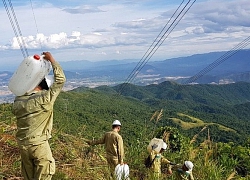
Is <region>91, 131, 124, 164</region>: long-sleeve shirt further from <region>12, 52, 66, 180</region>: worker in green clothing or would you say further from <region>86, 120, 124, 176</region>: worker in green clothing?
<region>12, 52, 66, 180</region>: worker in green clothing

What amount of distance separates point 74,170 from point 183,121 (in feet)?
273

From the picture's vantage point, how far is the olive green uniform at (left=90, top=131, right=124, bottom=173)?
4.66m

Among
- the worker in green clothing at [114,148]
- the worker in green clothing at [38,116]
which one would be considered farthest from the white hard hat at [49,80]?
the worker in green clothing at [114,148]

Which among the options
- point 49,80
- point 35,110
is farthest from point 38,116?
point 49,80

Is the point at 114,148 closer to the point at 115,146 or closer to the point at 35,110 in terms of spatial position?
the point at 115,146

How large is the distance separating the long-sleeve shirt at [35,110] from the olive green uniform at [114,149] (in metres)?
1.81

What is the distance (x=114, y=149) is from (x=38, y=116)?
75.9 inches

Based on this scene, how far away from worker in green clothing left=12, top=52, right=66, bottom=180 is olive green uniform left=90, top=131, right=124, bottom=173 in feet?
5.69

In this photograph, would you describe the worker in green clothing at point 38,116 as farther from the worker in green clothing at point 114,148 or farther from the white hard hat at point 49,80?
the worker in green clothing at point 114,148

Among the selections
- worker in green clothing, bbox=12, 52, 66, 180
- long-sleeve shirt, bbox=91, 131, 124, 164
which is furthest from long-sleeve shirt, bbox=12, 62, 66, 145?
long-sleeve shirt, bbox=91, 131, 124, 164

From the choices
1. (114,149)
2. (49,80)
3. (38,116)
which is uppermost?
(49,80)

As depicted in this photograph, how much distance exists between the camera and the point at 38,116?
297cm

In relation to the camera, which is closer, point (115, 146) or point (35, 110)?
point (35, 110)

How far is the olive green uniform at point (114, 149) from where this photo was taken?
466 cm
